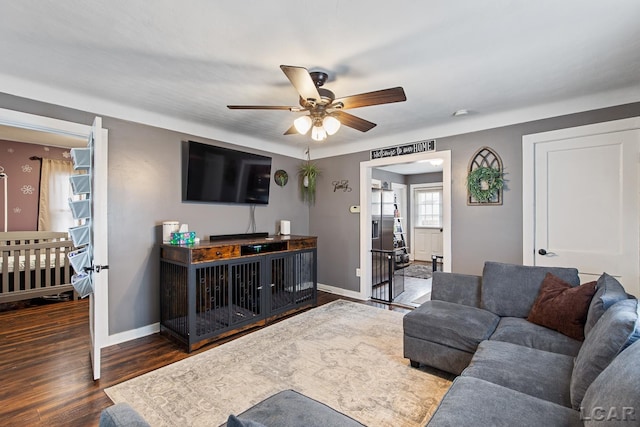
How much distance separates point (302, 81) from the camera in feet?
6.36

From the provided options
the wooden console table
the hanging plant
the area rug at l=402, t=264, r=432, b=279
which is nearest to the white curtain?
the wooden console table

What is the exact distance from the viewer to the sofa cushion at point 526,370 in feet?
4.95

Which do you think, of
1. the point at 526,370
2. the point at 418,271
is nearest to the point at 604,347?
the point at 526,370

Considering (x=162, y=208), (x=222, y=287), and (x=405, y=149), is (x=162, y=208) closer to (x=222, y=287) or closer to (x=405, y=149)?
(x=222, y=287)

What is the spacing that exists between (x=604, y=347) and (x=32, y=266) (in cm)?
626

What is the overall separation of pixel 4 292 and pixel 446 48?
19.6 feet

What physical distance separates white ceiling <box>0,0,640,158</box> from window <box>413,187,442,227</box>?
4930 millimetres

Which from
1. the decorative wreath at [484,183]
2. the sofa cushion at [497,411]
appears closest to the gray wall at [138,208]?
the sofa cushion at [497,411]

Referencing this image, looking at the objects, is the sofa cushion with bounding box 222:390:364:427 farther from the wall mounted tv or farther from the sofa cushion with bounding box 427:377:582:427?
the wall mounted tv

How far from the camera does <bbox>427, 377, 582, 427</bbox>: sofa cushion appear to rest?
4.00 ft

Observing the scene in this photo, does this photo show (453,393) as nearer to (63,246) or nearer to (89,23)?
(89,23)

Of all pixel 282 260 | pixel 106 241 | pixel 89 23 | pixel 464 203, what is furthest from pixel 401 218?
pixel 89 23

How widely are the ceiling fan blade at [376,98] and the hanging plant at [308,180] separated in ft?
9.16

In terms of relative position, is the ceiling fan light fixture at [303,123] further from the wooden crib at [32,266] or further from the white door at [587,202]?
the wooden crib at [32,266]
